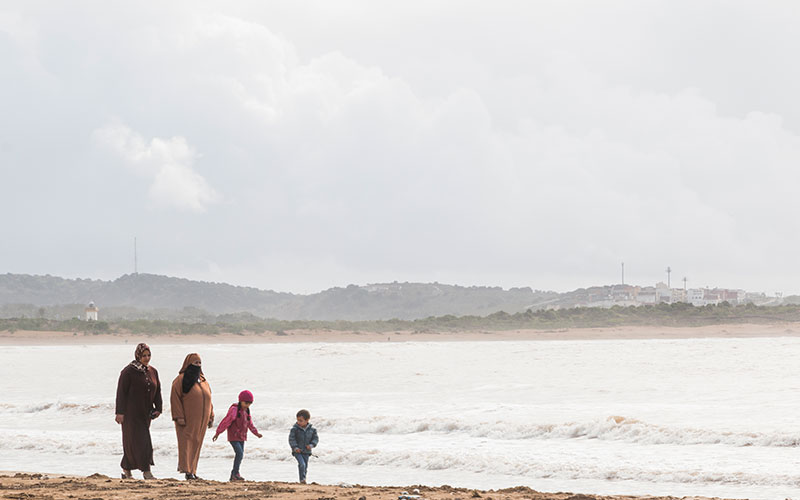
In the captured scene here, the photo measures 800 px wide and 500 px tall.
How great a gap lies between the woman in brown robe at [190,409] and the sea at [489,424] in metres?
1.85

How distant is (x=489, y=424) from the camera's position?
1805 cm

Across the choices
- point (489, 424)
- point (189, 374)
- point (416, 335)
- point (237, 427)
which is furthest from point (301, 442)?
point (416, 335)

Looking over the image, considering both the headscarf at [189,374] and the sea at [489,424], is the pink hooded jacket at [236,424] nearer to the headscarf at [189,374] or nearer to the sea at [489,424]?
the headscarf at [189,374]

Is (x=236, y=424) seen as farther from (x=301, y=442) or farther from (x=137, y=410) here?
(x=137, y=410)

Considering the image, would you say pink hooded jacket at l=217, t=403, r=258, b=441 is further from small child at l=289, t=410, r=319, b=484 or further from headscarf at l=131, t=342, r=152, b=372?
headscarf at l=131, t=342, r=152, b=372

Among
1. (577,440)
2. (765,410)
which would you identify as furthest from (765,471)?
(765,410)

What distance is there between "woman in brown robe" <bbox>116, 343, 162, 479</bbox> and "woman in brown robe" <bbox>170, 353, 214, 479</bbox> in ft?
0.94

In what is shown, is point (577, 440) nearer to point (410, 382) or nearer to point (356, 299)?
point (410, 382)

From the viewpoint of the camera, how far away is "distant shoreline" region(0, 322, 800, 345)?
59156 mm

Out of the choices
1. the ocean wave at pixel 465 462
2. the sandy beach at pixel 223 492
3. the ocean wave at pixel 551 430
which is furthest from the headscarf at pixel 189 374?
the ocean wave at pixel 551 430

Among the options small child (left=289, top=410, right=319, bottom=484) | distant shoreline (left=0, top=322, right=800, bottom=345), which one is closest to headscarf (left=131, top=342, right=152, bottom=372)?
small child (left=289, top=410, right=319, bottom=484)

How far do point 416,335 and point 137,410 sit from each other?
180 ft

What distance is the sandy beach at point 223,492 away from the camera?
9.73m

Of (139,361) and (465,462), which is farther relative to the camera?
(465,462)
